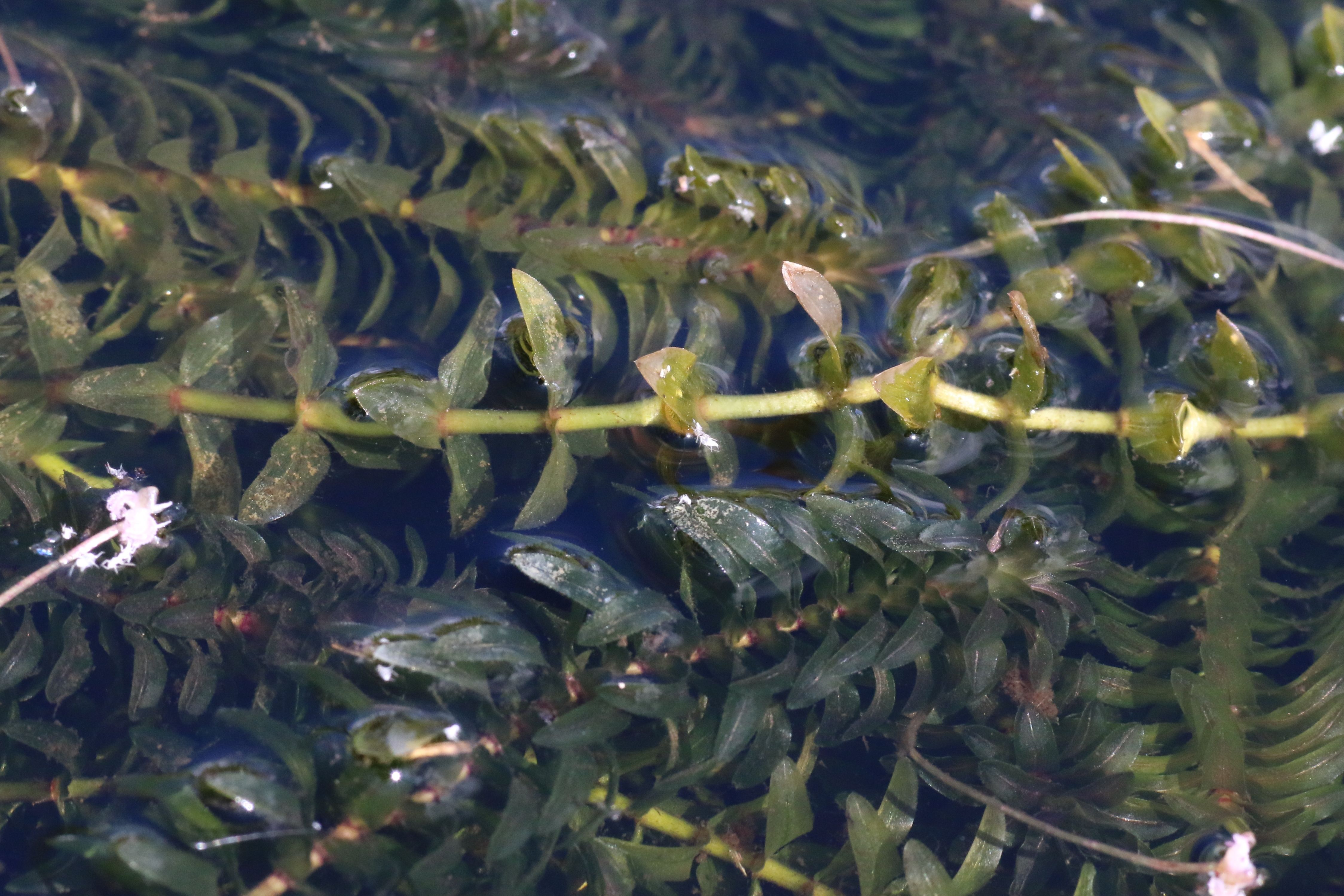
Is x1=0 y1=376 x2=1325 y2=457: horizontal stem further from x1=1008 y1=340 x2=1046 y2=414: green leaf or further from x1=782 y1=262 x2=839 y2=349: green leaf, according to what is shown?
x1=782 y1=262 x2=839 y2=349: green leaf

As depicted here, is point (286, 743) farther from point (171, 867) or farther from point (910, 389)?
point (910, 389)

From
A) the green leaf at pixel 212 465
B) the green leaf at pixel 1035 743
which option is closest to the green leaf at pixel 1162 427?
the green leaf at pixel 1035 743

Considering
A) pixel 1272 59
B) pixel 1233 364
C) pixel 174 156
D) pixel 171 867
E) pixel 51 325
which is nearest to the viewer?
pixel 171 867

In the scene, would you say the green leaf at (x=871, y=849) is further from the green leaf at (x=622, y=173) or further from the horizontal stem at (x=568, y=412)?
the green leaf at (x=622, y=173)

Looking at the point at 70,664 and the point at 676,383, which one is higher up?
the point at 676,383

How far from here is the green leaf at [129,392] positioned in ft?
6.24

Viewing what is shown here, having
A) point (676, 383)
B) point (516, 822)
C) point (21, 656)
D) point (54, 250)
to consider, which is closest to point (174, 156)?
point (54, 250)

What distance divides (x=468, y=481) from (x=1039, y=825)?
4.53 ft

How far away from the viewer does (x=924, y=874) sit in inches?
71.0

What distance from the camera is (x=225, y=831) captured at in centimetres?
159


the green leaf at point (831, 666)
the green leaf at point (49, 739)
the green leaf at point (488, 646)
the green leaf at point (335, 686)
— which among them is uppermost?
the green leaf at point (488, 646)

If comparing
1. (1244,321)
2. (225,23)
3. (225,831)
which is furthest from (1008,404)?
(225,23)

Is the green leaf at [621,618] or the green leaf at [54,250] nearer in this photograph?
the green leaf at [621,618]

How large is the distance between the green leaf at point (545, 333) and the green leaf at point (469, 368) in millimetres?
138
